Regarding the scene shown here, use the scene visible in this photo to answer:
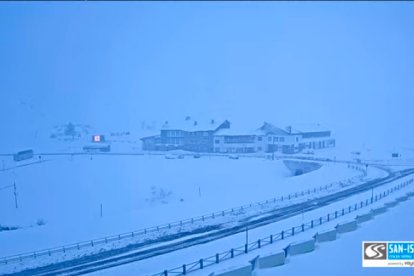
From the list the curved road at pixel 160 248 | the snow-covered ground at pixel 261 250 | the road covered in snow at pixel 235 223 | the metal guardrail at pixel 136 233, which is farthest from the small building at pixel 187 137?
the snow-covered ground at pixel 261 250

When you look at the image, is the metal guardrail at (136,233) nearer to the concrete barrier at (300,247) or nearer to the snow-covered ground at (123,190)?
the snow-covered ground at (123,190)

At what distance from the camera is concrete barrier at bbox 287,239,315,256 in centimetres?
1570

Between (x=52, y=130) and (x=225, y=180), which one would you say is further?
(x=52, y=130)

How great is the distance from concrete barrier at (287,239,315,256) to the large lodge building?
1856 inches

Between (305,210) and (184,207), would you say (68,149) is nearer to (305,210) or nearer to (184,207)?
(184,207)

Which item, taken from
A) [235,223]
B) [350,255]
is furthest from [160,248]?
[350,255]

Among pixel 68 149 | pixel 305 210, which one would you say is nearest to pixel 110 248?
pixel 305 210

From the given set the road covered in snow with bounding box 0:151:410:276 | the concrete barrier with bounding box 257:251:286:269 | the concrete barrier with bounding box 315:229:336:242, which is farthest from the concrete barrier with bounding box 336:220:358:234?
the road covered in snow with bounding box 0:151:410:276

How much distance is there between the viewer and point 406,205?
22375 mm

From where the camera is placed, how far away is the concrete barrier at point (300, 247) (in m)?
15.7

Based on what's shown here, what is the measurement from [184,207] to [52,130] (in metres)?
82.7

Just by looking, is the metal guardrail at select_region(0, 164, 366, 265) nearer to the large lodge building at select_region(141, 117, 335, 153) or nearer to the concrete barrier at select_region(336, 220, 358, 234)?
the concrete barrier at select_region(336, 220, 358, 234)

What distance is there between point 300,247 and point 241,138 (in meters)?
49.5

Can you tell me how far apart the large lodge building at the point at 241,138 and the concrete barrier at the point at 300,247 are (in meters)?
47.1
